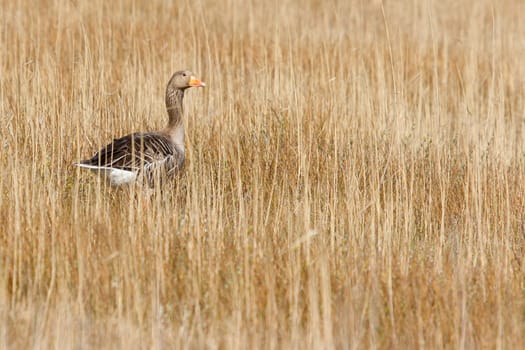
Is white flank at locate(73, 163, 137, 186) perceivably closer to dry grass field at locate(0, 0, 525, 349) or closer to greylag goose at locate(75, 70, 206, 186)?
greylag goose at locate(75, 70, 206, 186)

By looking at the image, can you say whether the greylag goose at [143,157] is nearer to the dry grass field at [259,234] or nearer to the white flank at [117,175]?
the white flank at [117,175]

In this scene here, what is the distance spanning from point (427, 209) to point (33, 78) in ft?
11.1

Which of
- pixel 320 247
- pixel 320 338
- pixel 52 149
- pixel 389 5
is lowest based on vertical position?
pixel 320 338

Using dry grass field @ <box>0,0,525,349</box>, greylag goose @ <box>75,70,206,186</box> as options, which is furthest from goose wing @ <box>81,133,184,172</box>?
dry grass field @ <box>0,0,525,349</box>

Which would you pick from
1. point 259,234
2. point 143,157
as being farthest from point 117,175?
point 259,234

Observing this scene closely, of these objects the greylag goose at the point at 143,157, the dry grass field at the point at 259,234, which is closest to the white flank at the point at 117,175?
the greylag goose at the point at 143,157

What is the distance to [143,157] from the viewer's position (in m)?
5.71

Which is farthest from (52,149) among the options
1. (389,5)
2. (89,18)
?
(389,5)

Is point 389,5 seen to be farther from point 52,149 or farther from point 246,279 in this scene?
point 246,279

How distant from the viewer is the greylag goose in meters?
5.60

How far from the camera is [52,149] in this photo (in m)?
5.98

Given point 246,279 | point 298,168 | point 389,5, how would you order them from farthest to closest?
point 389,5 → point 298,168 → point 246,279

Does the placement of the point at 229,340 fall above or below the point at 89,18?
below

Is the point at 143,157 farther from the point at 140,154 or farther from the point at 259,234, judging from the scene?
the point at 259,234
